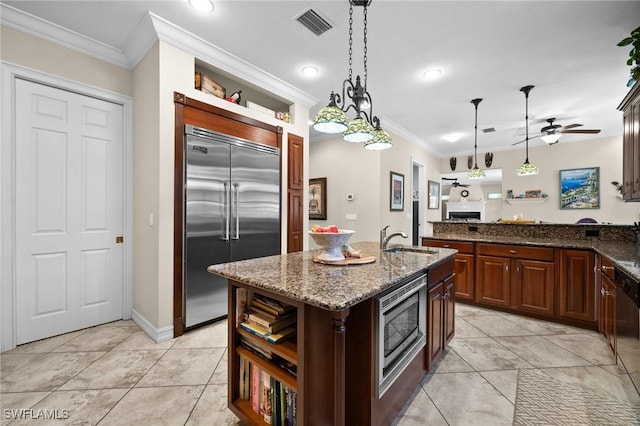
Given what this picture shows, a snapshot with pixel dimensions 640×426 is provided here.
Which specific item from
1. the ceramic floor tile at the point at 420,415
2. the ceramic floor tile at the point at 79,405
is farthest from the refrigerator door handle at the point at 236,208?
the ceramic floor tile at the point at 420,415

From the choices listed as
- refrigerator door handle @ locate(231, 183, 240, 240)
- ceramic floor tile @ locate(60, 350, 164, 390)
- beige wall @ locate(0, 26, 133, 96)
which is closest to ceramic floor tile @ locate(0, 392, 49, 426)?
ceramic floor tile @ locate(60, 350, 164, 390)

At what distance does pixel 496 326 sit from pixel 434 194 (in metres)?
4.51

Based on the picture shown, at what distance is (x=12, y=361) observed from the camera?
2.11 meters

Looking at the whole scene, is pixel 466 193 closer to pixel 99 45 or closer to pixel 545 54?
pixel 545 54

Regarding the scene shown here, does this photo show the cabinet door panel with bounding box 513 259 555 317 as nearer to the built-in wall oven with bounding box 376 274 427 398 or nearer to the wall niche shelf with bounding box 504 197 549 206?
the built-in wall oven with bounding box 376 274 427 398

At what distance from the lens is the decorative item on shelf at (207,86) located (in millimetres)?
2754

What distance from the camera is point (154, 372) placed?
200cm

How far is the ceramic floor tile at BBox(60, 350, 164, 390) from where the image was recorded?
186 centimetres

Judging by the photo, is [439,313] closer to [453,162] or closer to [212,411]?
[212,411]

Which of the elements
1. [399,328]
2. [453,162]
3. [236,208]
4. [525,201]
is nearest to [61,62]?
[236,208]

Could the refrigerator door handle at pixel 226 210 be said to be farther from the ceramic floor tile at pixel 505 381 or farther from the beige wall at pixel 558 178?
the beige wall at pixel 558 178

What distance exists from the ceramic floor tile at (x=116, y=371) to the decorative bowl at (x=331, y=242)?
1628mm

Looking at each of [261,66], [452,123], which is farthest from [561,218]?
[261,66]

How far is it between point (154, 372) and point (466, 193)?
40.0ft
